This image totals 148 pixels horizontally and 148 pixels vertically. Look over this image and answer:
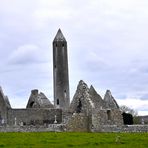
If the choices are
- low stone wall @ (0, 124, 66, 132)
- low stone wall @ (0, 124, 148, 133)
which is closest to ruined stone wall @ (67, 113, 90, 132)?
low stone wall @ (0, 124, 148, 133)

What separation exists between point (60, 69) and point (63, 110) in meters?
28.9

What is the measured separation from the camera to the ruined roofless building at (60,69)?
3971 inches

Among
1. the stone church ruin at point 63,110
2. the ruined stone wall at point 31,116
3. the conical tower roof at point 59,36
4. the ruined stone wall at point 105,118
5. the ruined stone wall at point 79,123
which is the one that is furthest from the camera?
the conical tower roof at point 59,36

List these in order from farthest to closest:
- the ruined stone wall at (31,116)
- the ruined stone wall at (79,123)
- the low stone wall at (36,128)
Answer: the ruined stone wall at (31,116)
the ruined stone wall at (79,123)
the low stone wall at (36,128)

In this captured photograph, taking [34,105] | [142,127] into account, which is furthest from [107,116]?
[34,105]

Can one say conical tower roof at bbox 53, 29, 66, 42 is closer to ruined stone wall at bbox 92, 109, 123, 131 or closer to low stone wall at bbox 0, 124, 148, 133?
ruined stone wall at bbox 92, 109, 123, 131

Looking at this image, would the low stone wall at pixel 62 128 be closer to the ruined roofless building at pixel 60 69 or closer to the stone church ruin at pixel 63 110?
the stone church ruin at pixel 63 110

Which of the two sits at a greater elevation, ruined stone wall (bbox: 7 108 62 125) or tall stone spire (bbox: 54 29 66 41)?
tall stone spire (bbox: 54 29 66 41)

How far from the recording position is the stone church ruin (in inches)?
2164

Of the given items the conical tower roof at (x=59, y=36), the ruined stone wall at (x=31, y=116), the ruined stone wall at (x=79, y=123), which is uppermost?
the conical tower roof at (x=59, y=36)

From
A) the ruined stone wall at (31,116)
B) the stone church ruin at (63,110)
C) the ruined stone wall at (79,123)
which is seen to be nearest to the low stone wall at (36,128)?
the stone church ruin at (63,110)

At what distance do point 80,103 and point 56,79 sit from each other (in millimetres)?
41281

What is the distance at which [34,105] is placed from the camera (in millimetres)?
87125

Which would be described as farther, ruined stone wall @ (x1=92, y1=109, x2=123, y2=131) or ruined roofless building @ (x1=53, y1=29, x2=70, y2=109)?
ruined roofless building @ (x1=53, y1=29, x2=70, y2=109)
